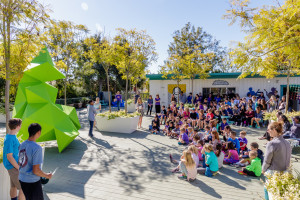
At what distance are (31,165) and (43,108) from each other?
4.70 m

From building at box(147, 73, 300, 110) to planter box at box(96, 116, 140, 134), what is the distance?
28.5 feet

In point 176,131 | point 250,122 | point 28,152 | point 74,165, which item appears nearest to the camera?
point 28,152

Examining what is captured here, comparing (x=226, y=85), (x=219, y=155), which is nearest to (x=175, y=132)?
(x=219, y=155)

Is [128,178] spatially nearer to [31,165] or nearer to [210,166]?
[210,166]

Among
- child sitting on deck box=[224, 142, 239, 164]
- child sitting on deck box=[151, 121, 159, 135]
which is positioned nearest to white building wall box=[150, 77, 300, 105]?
child sitting on deck box=[151, 121, 159, 135]

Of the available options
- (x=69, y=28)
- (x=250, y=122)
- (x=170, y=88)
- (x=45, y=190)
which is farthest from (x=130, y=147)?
(x=170, y=88)

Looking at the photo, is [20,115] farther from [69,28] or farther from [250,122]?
[250,122]

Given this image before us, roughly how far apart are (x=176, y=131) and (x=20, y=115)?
6477 mm

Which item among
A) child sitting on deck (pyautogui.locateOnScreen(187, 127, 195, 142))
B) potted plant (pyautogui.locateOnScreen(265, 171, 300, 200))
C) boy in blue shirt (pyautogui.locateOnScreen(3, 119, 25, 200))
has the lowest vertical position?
child sitting on deck (pyautogui.locateOnScreen(187, 127, 195, 142))

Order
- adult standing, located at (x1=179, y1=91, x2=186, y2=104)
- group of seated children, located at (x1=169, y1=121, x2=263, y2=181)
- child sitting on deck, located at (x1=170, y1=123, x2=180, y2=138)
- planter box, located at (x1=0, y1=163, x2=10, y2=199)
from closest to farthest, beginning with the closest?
planter box, located at (x1=0, y1=163, x2=10, y2=199) → group of seated children, located at (x1=169, y1=121, x2=263, y2=181) → child sitting on deck, located at (x1=170, y1=123, x2=180, y2=138) → adult standing, located at (x1=179, y1=91, x2=186, y2=104)

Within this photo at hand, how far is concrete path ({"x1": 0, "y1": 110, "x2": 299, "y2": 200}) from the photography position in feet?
13.6

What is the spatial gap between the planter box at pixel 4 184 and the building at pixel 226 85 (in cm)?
1500

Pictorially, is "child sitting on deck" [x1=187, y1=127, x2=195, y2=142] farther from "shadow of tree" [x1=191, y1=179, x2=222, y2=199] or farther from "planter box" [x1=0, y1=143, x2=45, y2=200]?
"planter box" [x1=0, y1=143, x2=45, y2=200]

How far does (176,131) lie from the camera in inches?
360
